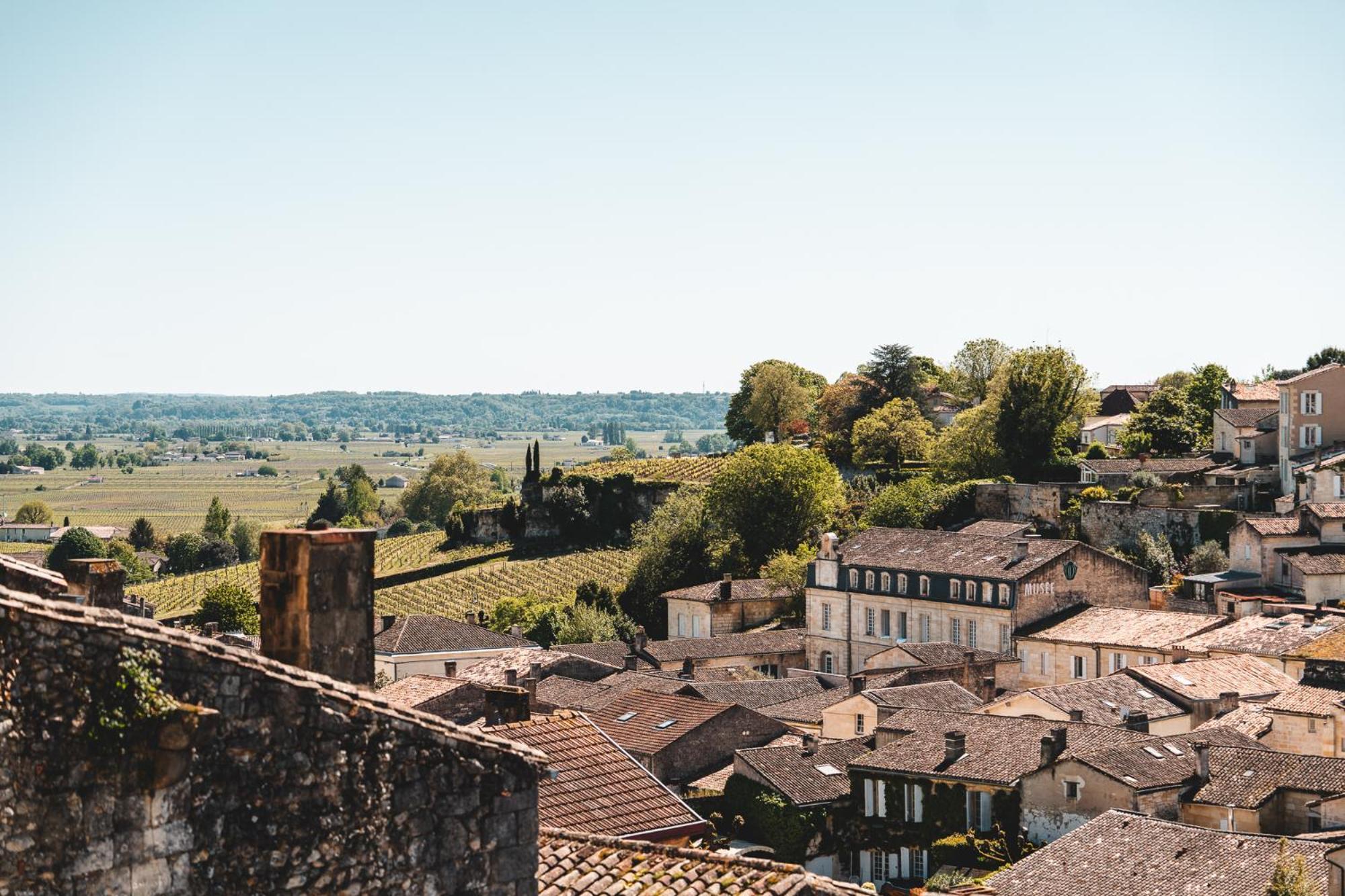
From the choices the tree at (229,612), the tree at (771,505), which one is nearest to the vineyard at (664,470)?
the tree at (771,505)

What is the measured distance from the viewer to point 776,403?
11950 centimetres

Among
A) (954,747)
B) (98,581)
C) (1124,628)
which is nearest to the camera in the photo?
(98,581)

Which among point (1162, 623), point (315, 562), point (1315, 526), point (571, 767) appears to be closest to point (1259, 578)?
point (1315, 526)

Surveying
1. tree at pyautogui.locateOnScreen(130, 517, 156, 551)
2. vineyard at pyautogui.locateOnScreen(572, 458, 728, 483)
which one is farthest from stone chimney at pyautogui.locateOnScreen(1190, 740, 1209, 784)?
tree at pyautogui.locateOnScreen(130, 517, 156, 551)

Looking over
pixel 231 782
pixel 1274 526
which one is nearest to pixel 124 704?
pixel 231 782

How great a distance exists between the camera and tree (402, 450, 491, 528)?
6703 inches

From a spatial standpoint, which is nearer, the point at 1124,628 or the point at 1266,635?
the point at 1266,635

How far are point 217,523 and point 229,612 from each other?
292ft

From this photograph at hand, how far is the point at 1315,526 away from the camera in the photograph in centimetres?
6341

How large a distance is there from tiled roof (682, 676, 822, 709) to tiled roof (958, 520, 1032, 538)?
55.7 ft

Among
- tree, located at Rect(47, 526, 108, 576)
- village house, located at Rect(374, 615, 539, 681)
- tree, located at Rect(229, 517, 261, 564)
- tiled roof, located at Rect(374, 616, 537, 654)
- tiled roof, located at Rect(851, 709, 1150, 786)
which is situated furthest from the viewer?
tree, located at Rect(229, 517, 261, 564)

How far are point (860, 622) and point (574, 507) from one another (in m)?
41.5

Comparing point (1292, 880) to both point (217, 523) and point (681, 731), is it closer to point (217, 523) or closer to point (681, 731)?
point (681, 731)

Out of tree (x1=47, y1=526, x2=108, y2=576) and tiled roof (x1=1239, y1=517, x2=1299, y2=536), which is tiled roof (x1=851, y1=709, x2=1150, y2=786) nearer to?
tiled roof (x1=1239, y1=517, x2=1299, y2=536)
